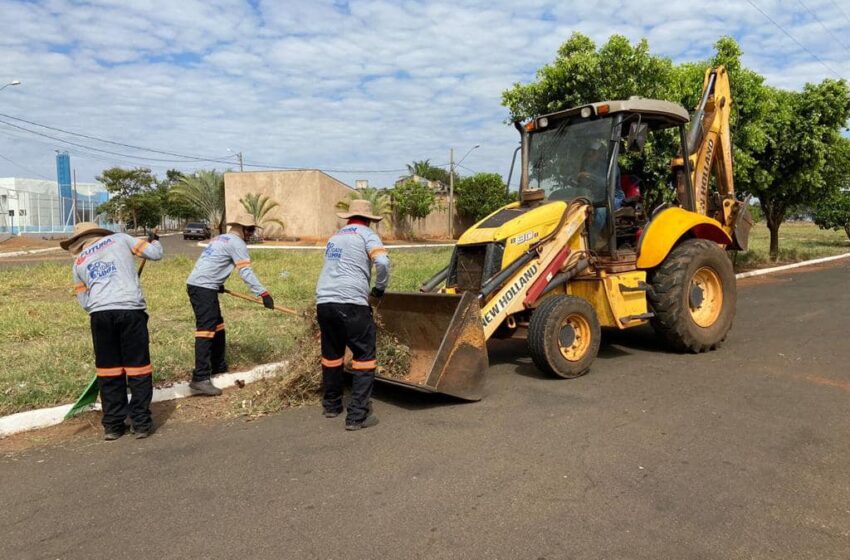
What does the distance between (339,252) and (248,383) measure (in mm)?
2103

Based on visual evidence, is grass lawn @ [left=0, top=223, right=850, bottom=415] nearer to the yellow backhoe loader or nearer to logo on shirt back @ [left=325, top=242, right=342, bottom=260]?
logo on shirt back @ [left=325, top=242, right=342, bottom=260]

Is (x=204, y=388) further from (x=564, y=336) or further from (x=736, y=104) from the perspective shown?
(x=736, y=104)

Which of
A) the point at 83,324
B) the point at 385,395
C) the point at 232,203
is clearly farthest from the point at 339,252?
the point at 232,203

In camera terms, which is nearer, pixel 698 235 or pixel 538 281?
Result: pixel 538 281

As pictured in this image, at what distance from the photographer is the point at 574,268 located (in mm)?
6684

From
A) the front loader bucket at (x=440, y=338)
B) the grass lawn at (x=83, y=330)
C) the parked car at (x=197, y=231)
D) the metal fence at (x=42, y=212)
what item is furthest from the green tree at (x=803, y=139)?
the metal fence at (x=42, y=212)

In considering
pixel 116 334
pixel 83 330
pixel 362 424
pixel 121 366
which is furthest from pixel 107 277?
pixel 83 330

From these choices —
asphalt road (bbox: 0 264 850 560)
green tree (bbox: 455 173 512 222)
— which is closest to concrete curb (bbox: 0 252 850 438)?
asphalt road (bbox: 0 264 850 560)

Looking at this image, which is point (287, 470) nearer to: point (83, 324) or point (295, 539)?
point (295, 539)

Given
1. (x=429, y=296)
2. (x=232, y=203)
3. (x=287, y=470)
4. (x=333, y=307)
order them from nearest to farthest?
(x=287, y=470), (x=333, y=307), (x=429, y=296), (x=232, y=203)

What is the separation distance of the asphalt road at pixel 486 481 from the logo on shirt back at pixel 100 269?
1295mm

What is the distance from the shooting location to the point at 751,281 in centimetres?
1549

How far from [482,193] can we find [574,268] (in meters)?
39.8

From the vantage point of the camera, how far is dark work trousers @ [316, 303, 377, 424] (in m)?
5.04
